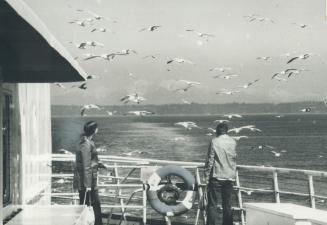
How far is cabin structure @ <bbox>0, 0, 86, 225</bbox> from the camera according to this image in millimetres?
3461

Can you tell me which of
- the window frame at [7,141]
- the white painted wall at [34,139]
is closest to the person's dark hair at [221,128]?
the white painted wall at [34,139]

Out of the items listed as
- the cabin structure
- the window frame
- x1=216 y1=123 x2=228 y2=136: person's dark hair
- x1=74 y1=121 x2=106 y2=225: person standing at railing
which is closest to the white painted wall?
the cabin structure

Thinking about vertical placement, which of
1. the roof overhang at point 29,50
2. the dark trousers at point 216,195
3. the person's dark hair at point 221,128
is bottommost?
the dark trousers at point 216,195

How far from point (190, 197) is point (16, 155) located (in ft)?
7.80

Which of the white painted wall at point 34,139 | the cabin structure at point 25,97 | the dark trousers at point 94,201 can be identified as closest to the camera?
the cabin structure at point 25,97

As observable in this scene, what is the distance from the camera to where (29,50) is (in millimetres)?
4336

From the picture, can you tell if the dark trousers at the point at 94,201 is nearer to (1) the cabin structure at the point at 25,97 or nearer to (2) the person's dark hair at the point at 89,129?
(1) the cabin structure at the point at 25,97

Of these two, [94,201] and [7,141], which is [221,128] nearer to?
[94,201]

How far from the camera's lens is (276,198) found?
8211mm

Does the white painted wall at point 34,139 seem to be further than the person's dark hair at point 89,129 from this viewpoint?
No

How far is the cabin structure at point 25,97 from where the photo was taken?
3461 millimetres

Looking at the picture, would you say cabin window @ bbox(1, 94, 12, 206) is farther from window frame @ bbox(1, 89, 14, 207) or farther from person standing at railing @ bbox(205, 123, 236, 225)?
person standing at railing @ bbox(205, 123, 236, 225)

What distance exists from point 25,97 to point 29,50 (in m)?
2.94

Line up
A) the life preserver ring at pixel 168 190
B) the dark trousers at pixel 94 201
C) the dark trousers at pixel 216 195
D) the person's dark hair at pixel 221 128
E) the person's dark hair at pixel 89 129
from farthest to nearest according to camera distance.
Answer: the dark trousers at pixel 216 195 < the person's dark hair at pixel 221 128 < the life preserver ring at pixel 168 190 < the dark trousers at pixel 94 201 < the person's dark hair at pixel 89 129
